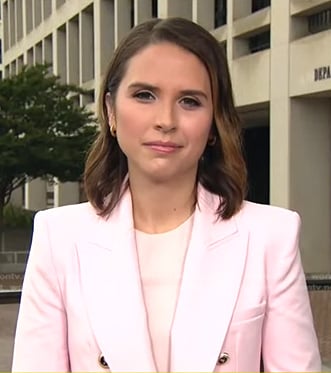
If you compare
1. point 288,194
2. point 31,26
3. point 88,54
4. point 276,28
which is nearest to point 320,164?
point 288,194

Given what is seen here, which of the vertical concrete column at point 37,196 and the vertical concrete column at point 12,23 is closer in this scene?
the vertical concrete column at point 37,196

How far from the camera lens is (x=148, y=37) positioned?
5.41ft

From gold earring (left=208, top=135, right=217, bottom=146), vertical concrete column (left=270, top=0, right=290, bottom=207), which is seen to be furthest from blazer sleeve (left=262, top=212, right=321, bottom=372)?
vertical concrete column (left=270, top=0, right=290, bottom=207)

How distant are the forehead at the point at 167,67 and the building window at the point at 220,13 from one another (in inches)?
809

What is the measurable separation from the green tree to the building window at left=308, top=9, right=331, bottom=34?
23.7 feet

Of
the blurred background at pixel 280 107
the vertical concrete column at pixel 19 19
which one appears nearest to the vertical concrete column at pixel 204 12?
the blurred background at pixel 280 107

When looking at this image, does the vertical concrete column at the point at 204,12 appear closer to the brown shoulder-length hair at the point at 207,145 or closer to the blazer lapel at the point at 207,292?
the brown shoulder-length hair at the point at 207,145

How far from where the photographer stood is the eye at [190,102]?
1.61 m

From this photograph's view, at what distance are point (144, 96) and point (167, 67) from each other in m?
0.08

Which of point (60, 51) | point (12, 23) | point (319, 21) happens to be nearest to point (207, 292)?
point (319, 21)

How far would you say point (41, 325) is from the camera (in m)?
1.61

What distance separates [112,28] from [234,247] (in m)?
28.2

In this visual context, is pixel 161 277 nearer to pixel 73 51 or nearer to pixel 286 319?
pixel 286 319

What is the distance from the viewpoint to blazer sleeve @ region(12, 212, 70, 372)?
5.28 feet
